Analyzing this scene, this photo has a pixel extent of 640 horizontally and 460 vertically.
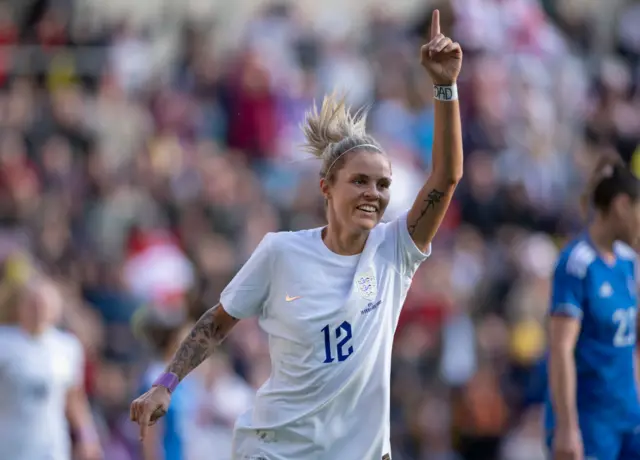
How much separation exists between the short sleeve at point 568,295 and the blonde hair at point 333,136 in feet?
6.61

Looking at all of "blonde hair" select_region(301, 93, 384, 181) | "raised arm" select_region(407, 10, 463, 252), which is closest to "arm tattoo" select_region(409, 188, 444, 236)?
"raised arm" select_region(407, 10, 463, 252)

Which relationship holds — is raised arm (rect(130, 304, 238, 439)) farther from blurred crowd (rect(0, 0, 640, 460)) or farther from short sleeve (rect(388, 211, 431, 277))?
blurred crowd (rect(0, 0, 640, 460))

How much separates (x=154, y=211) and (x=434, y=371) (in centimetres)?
342

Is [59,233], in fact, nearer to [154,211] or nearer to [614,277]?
[154,211]

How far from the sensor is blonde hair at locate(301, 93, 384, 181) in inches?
264

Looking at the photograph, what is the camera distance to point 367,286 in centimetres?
645

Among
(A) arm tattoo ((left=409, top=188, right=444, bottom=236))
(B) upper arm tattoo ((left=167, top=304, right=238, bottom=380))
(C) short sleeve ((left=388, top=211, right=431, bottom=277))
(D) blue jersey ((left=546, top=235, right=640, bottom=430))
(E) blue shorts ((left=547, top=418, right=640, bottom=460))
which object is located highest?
(A) arm tattoo ((left=409, top=188, right=444, bottom=236))

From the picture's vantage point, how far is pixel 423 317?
1373 cm

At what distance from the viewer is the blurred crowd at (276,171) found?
520 inches

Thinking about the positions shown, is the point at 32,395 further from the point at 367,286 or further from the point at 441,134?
the point at 441,134

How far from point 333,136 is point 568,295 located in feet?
7.07

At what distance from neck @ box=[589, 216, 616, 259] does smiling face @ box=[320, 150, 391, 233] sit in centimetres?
226

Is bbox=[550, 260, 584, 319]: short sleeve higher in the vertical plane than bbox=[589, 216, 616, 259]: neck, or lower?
lower

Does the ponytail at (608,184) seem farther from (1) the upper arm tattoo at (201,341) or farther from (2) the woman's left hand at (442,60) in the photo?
(1) the upper arm tattoo at (201,341)
